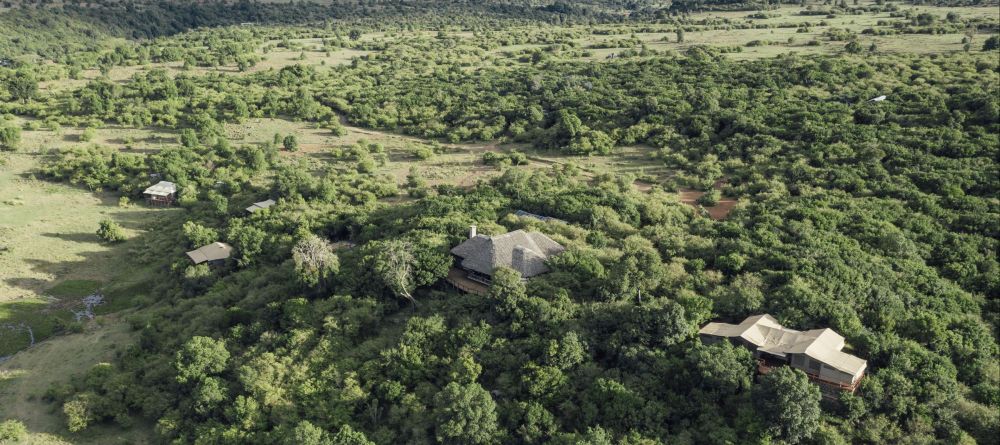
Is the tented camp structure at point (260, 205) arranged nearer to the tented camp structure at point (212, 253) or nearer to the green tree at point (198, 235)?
the green tree at point (198, 235)

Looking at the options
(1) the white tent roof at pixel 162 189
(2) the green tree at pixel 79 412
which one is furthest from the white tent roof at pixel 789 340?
(1) the white tent roof at pixel 162 189

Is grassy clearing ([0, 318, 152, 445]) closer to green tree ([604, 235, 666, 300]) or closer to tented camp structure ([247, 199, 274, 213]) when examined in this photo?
tented camp structure ([247, 199, 274, 213])

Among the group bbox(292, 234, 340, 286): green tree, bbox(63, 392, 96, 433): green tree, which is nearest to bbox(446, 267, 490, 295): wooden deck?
bbox(292, 234, 340, 286): green tree

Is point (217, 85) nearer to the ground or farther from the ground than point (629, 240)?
farther from the ground

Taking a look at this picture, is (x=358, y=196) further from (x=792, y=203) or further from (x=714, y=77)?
(x=714, y=77)

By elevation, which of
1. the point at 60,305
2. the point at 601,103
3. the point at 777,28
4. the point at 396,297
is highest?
the point at 777,28

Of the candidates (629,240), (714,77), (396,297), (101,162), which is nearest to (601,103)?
(714,77)
